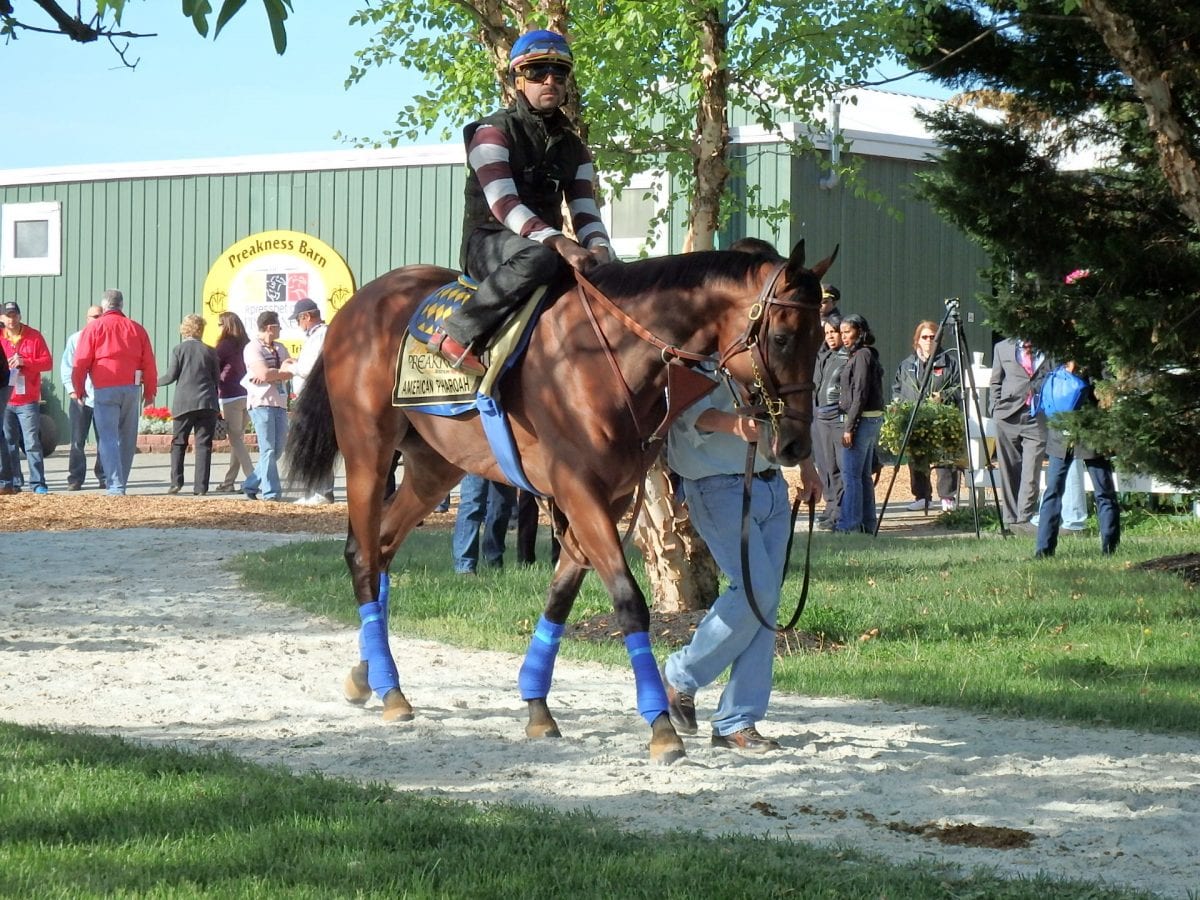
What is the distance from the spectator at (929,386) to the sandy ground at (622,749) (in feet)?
31.2

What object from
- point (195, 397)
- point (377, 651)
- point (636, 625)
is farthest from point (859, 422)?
point (636, 625)

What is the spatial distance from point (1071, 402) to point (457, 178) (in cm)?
1472

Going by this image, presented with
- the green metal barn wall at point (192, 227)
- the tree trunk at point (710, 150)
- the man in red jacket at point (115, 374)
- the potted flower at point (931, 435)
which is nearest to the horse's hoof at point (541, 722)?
the tree trunk at point (710, 150)

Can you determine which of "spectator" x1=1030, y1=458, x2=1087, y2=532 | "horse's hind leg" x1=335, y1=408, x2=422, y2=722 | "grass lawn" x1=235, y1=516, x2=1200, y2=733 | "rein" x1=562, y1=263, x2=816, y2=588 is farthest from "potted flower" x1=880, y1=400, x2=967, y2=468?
"rein" x1=562, y1=263, x2=816, y2=588

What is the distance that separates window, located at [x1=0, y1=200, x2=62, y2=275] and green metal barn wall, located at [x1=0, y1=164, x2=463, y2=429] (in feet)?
0.51

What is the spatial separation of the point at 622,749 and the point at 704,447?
1.26 metres

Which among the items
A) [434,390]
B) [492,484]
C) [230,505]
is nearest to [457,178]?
[230,505]

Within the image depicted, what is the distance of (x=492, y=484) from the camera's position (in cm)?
1199

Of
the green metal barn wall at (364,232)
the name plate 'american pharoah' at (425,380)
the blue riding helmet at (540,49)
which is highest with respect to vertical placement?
the green metal barn wall at (364,232)

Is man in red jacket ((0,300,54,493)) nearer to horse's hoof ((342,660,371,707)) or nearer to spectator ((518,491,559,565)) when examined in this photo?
spectator ((518,491,559,565))

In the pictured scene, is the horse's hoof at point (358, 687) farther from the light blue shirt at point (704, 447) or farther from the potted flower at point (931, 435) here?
the potted flower at point (931, 435)

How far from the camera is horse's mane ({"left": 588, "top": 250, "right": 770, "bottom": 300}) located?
6258 mm

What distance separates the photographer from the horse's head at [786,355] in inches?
233

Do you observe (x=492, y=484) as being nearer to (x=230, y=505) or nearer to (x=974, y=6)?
(x=974, y=6)
